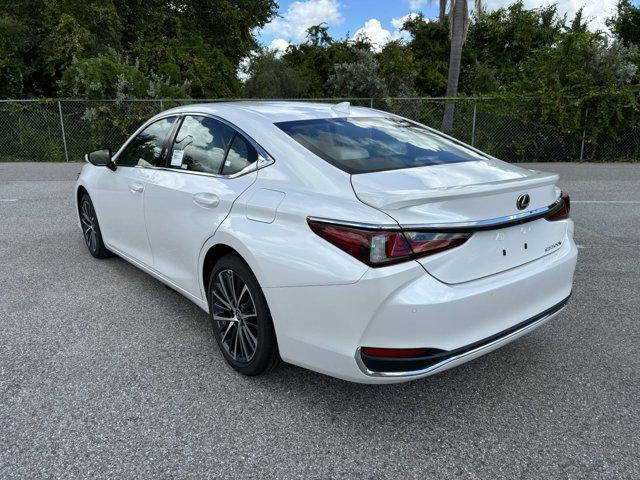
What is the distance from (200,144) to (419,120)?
11722 millimetres

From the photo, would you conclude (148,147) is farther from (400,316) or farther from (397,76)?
(397,76)

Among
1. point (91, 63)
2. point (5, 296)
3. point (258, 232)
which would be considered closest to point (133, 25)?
point (91, 63)

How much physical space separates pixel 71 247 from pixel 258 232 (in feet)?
13.1

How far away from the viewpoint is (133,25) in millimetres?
21562

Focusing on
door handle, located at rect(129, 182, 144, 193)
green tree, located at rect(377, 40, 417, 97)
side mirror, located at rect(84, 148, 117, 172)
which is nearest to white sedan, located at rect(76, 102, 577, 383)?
door handle, located at rect(129, 182, 144, 193)

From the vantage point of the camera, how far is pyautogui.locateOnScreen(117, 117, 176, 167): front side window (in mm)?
3971

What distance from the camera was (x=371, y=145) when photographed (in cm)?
313

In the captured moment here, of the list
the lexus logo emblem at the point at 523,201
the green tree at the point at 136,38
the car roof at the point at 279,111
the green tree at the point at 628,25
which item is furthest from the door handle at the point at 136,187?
the green tree at the point at 628,25

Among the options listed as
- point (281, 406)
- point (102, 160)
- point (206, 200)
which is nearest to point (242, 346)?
point (281, 406)

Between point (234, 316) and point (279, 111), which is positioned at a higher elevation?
point (279, 111)

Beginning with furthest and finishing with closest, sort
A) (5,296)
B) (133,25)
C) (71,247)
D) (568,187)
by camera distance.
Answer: (133,25) → (568,187) → (71,247) → (5,296)

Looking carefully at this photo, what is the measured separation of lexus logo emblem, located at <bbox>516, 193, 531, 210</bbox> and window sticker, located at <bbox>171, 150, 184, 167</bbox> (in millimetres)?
2212

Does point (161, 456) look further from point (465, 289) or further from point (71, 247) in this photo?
point (71, 247)

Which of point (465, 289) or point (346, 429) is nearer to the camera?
point (465, 289)
